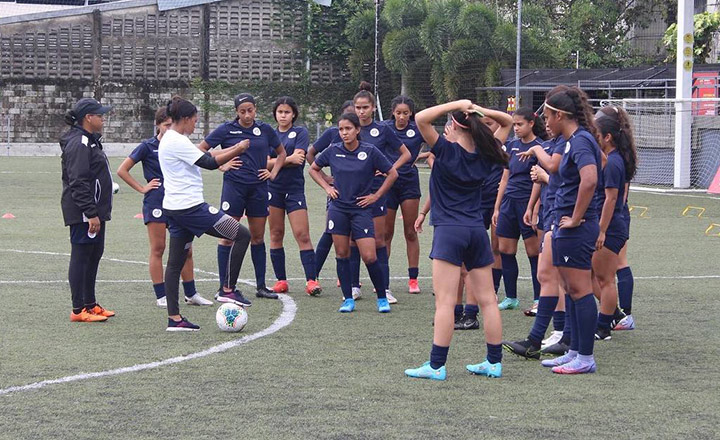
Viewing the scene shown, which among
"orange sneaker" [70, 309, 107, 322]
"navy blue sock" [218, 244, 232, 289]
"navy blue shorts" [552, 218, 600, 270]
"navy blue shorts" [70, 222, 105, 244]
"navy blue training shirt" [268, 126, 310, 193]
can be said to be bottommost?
"orange sneaker" [70, 309, 107, 322]

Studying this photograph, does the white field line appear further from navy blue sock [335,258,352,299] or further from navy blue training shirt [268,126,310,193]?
navy blue training shirt [268,126,310,193]

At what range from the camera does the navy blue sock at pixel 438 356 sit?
729cm

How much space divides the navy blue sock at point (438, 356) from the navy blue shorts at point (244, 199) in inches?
160

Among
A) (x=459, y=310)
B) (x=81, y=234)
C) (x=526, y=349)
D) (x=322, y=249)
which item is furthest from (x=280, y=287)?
(x=526, y=349)

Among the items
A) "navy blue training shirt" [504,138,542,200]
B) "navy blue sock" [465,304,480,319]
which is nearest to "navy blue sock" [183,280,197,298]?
"navy blue sock" [465,304,480,319]

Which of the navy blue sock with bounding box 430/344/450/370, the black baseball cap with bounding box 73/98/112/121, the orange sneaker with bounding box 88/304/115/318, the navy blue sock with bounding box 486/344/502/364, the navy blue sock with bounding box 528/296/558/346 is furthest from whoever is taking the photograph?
the orange sneaker with bounding box 88/304/115/318

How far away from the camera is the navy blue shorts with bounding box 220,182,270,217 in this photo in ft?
35.6

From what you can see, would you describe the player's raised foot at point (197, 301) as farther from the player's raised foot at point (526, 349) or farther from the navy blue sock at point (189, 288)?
the player's raised foot at point (526, 349)

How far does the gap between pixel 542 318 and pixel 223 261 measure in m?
3.83

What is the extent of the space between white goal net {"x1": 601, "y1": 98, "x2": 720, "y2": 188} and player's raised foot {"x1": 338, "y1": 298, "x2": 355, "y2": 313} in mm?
16207

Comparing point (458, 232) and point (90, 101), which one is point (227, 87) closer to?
point (90, 101)

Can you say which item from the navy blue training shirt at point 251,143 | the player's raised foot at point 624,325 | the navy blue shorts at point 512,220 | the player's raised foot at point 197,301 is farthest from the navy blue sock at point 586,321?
the navy blue training shirt at point 251,143

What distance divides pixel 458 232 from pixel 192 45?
3862cm

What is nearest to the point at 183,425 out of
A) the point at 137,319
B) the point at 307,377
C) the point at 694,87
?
the point at 307,377
